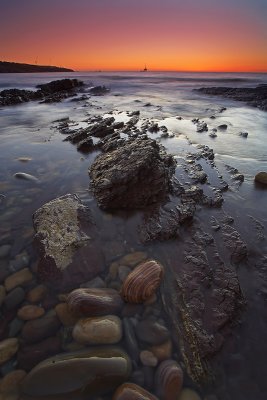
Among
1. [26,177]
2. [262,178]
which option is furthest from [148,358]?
[262,178]

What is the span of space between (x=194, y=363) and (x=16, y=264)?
1.81 m

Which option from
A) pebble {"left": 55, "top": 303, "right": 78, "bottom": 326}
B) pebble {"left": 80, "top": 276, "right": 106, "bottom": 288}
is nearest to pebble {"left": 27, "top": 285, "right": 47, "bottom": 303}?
pebble {"left": 55, "top": 303, "right": 78, "bottom": 326}

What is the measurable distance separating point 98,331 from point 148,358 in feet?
1.32

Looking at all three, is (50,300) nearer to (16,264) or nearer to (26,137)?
(16,264)

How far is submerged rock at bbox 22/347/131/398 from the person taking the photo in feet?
5.77

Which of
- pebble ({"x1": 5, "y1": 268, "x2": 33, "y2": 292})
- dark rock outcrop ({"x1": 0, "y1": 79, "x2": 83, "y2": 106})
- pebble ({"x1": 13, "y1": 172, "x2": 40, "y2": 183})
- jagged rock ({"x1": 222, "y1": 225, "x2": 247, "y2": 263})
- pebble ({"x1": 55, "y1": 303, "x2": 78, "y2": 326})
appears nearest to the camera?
pebble ({"x1": 55, "y1": 303, "x2": 78, "y2": 326})

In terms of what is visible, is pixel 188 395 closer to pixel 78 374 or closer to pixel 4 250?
pixel 78 374

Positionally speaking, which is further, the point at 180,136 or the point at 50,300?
the point at 180,136

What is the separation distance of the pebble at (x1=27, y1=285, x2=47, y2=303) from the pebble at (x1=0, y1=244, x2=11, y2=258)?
2.00 feet

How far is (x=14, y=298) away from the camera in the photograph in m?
2.37

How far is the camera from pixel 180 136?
8.06m

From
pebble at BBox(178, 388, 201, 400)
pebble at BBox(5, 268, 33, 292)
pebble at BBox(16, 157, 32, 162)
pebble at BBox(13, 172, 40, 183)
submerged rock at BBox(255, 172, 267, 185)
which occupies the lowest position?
pebble at BBox(178, 388, 201, 400)

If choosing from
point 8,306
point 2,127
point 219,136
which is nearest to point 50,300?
point 8,306

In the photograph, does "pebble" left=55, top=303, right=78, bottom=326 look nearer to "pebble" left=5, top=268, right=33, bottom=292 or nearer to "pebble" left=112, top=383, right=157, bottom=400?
"pebble" left=5, top=268, right=33, bottom=292
